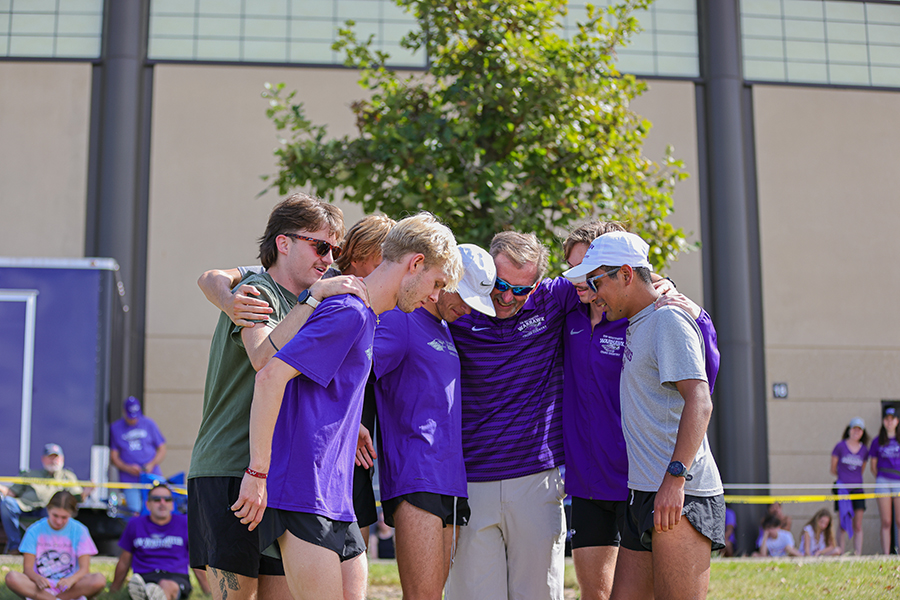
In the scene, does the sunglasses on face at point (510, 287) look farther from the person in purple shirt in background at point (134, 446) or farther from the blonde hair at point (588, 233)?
the person in purple shirt in background at point (134, 446)

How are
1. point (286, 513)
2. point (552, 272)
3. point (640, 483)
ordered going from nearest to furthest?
1. point (286, 513)
2. point (640, 483)
3. point (552, 272)

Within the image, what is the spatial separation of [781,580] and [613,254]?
421 cm

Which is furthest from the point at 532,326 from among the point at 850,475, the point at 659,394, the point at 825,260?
the point at 825,260

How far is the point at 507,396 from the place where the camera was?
12.6ft

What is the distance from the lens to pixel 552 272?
6.92m

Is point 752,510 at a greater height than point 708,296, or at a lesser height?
lesser

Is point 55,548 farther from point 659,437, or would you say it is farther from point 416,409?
point 659,437

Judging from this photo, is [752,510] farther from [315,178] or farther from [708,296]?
[315,178]

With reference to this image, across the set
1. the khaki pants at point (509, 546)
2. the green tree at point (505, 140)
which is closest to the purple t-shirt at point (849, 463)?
the green tree at point (505, 140)

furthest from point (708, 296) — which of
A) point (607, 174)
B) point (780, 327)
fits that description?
point (607, 174)

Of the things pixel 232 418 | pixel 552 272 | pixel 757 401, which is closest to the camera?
pixel 232 418

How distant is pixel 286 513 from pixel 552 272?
4.45 meters

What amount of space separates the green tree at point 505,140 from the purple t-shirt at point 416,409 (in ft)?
10.6

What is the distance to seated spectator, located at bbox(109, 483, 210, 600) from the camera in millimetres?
6816
